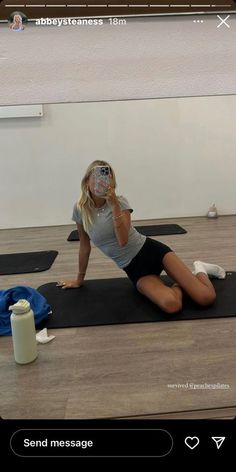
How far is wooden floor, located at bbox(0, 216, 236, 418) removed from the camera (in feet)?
2.78

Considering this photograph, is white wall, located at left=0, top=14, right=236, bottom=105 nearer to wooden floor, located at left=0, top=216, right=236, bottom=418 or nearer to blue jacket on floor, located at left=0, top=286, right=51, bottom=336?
wooden floor, located at left=0, top=216, right=236, bottom=418

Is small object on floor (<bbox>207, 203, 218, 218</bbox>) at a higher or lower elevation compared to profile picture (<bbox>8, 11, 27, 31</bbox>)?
lower

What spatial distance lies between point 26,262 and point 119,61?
2031mm

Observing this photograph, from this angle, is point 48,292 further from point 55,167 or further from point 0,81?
point 55,167

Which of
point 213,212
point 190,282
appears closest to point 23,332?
point 190,282

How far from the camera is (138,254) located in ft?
4.90

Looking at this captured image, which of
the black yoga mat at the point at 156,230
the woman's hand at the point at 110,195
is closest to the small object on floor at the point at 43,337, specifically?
the woman's hand at the point at 110,195

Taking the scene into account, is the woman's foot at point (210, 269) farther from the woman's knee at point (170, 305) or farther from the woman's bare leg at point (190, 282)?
the woman's knee at point (170, 305)

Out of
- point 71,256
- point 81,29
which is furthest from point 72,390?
point 71,256

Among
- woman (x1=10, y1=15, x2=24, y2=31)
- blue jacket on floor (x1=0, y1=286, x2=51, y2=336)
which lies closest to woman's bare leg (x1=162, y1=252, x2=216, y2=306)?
blue jacket on floor (x1=0, y1=286, x2=51, y2=336)
